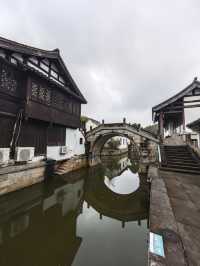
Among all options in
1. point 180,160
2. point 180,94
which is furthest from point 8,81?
point 180,94

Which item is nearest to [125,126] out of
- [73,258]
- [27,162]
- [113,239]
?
[27,162]

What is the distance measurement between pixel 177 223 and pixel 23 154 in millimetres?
7579

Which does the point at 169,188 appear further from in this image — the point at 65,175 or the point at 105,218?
the point at 65,175

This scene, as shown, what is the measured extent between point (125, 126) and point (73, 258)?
11679 mm

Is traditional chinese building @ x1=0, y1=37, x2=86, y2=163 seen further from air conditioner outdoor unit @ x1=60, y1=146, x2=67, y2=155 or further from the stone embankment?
the stone embankment

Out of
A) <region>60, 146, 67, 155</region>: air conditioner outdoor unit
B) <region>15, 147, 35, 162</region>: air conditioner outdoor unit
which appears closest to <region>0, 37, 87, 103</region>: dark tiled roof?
<region>15, 147, 35, 162</region>: air conditioner outdoor unit

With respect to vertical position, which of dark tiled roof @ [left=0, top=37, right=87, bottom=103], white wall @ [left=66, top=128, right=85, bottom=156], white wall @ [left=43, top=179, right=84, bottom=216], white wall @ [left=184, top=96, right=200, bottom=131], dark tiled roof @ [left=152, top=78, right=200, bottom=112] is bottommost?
white wall @ [left=43, top=179, right=84, bottom=216]

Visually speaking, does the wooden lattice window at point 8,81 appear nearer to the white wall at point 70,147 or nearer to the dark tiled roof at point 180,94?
the white wall at point 70,147

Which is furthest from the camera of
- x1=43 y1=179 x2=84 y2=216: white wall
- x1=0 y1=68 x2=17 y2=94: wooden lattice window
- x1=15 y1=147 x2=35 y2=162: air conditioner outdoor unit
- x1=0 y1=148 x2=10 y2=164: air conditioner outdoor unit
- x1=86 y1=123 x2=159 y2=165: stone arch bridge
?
x1=86 y1=123 x2=159 y2=165: stone arch bridge

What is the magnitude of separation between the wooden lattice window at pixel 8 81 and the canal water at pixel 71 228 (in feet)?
17.6

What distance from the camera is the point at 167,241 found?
2.30 metres

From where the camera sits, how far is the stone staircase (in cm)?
785

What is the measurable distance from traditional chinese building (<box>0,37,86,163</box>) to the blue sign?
7186 mm

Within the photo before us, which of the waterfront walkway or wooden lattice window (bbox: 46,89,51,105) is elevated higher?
wooden lattice window (bbox: 46,89,51,105)
